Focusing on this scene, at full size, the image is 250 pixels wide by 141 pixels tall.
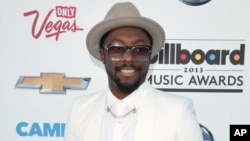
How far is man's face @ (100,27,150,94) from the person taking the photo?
1135mm

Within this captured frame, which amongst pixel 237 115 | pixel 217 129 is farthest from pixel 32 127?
pixel 237 115

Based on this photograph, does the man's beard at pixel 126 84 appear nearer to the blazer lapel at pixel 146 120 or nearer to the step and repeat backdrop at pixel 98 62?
the blazer lapel at pixel 146 120

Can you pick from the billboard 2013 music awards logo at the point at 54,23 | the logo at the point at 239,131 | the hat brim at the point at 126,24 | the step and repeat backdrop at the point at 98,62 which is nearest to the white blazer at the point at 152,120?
the hat brim at the point at 126,24

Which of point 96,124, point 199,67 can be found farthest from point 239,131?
point 96,124

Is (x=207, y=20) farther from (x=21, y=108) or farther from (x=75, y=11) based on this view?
(x=21, y=108)

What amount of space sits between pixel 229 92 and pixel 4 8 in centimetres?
Result: 136

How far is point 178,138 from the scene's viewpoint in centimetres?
107

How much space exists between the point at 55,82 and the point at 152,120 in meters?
0.71

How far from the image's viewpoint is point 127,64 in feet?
3.72

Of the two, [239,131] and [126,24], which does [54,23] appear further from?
[239,131]

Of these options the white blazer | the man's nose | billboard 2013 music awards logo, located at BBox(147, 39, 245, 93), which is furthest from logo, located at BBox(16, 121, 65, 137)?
the man's nose

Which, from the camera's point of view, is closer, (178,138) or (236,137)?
(178,138)

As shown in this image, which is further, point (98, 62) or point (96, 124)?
point (98, 62)

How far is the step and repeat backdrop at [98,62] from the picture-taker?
1.55 m
